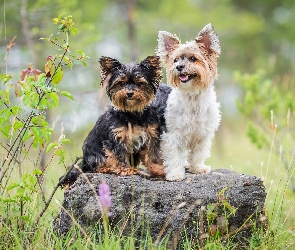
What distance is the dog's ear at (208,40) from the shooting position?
18.1 feet

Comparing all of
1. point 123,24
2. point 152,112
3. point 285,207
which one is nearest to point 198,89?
point 152,112

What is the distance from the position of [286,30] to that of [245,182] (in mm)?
18482

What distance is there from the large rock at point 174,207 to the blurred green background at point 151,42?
94 cm

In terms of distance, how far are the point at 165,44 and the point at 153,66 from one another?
0.41m

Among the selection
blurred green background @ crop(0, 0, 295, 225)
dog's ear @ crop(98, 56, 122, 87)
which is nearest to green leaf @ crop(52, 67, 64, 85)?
blurred green background @ crop(0, 0, 295, 225)

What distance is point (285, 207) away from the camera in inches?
298

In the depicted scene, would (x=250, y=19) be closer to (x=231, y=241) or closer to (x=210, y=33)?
(x=210, y=33)

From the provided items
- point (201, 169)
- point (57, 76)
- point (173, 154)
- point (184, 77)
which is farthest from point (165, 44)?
point (57, 76)

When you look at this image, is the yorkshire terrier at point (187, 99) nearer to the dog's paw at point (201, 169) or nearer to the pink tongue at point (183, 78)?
the pink tongue at point (183, 78)

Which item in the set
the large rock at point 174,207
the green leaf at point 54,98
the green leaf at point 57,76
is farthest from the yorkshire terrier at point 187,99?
the green leaf at point 54,98

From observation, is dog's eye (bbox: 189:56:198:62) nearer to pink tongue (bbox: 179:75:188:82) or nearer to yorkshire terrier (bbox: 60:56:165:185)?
pink tongue (bbox: 179:75:188:82)

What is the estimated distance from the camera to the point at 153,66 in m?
5.43

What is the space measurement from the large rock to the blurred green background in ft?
3.09

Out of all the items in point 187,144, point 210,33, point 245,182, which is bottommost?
point 245,182
